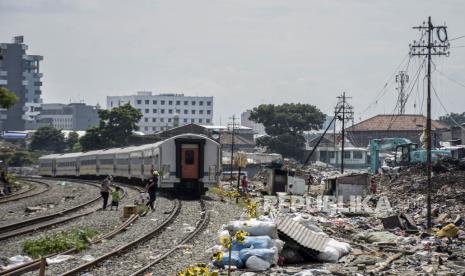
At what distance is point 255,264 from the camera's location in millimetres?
13055

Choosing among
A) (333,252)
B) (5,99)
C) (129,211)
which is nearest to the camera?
(333,252)

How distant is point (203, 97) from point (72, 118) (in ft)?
118

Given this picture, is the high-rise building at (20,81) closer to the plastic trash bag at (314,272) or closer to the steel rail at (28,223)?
the steel rail at (28,223)

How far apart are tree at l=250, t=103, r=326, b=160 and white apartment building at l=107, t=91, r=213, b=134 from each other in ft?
313

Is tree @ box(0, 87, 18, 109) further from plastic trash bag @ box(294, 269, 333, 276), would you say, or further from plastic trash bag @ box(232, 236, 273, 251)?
plastic trash bag @ box(294, 269, 333, 276)

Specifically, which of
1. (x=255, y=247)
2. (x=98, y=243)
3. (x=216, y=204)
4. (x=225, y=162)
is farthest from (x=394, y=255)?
(x=225, y=162)

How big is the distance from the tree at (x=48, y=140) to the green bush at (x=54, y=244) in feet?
296

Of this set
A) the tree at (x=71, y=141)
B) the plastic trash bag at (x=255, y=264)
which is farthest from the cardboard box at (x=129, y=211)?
the tree at (x=71, y=141)

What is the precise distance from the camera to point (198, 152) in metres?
30.3

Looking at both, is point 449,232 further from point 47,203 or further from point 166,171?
point 47,203

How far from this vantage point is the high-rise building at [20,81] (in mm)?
155250

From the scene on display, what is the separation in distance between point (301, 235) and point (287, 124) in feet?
251

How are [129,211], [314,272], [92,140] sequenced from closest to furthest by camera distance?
[314,272] < [129,211] < [92,140]

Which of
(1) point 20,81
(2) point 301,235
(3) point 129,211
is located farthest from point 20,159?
(1) point 20,81
